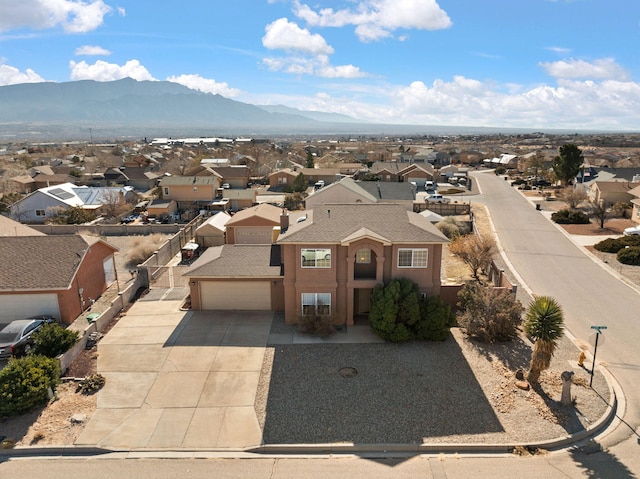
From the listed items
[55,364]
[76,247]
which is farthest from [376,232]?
[76,247]

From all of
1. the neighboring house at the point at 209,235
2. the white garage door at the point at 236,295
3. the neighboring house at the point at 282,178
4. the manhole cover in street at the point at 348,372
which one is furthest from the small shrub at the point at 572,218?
the neighboring house at the point at 282,178

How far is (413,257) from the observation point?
72.7ft

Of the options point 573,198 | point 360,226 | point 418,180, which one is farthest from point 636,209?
point 360,226

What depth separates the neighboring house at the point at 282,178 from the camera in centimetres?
7706

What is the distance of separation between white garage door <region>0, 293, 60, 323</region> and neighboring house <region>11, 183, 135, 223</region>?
112ft

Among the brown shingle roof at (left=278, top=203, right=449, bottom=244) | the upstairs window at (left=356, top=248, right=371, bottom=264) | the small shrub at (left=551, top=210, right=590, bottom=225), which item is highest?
the brown shingle roof at (left=278, top=203, right=449, bottom=244)

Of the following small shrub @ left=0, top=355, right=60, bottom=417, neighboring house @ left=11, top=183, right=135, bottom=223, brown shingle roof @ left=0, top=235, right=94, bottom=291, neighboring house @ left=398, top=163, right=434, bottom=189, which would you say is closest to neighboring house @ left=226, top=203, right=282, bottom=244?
brown shingle roof @ left=0, top=235, right=94, bottom=291

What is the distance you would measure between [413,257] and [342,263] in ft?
12.0

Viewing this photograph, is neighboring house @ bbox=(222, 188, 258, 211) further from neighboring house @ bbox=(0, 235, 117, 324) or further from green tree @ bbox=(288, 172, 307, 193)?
neighboring house @ bbox=(0, 235, 117, 324)

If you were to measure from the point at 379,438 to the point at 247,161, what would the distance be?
286 ft

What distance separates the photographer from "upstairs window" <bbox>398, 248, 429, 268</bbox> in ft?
72.4

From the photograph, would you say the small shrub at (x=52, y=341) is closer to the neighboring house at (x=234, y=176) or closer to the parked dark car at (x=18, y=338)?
the parked dark car at (x=18, y=338)

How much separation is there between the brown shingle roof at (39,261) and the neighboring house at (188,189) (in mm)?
34007

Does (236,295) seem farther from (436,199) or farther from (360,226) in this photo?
(436,199)
